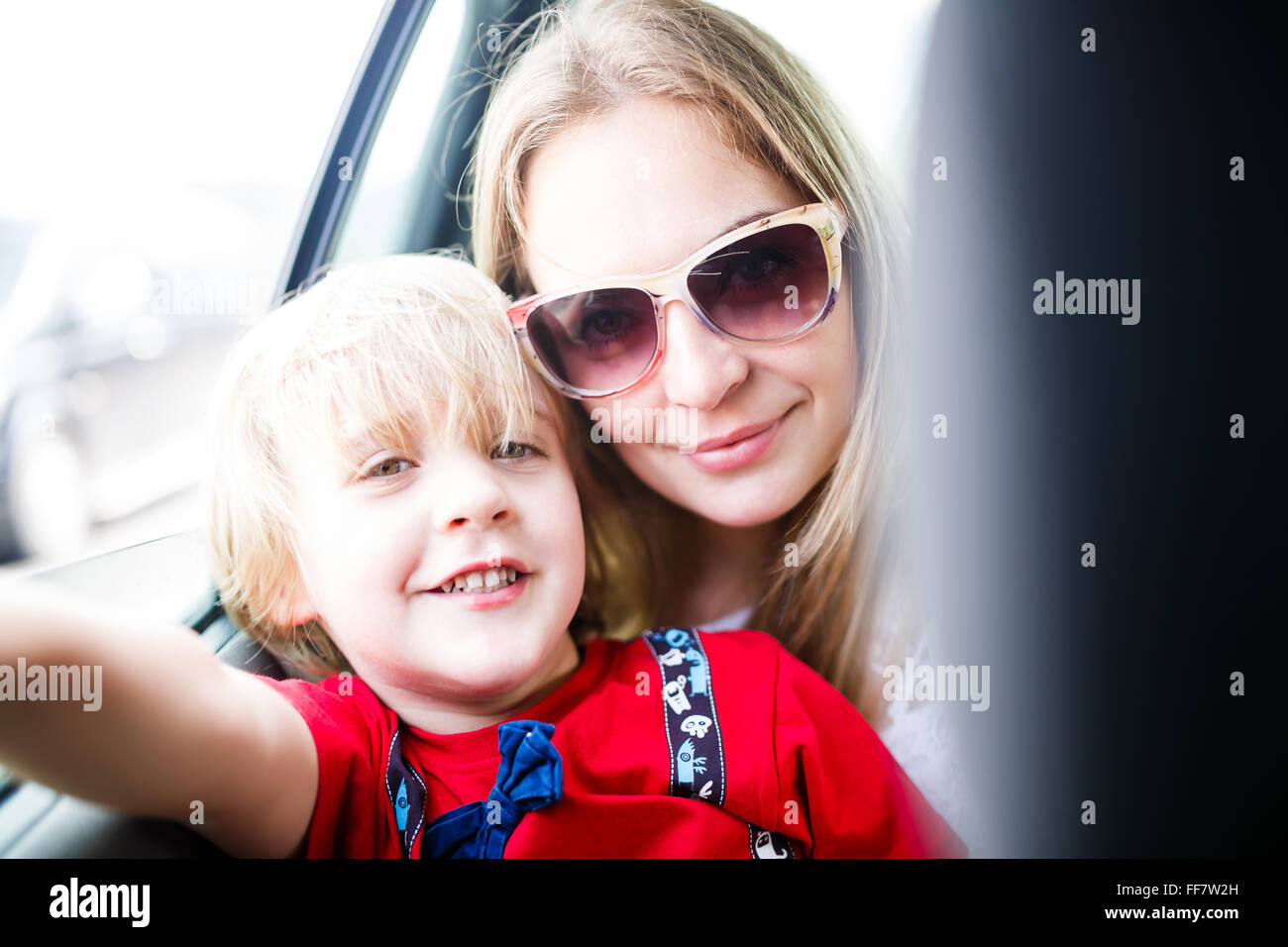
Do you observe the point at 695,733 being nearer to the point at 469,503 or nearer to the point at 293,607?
the point at 469,503

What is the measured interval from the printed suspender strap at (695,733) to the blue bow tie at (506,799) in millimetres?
135

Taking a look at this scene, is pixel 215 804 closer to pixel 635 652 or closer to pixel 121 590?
pixel 121 590

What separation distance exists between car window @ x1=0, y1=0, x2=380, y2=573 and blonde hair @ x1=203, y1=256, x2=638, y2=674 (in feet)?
0.25

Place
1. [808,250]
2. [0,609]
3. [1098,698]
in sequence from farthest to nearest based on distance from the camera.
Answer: [1098,698], [808,250], [0,609]

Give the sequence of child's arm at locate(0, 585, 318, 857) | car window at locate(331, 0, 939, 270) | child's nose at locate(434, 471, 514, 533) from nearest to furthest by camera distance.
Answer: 1. child's arm at locate(0, 585, 318, 857)
2. child's nose at locate(434, 471, 514, 533)
3. car window at locate(331, 0, 939, 270)

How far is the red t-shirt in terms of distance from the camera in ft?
3.27

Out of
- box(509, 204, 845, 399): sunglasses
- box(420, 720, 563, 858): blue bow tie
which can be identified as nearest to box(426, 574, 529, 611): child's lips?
box(420, 720, 563, 858): blue bow tie

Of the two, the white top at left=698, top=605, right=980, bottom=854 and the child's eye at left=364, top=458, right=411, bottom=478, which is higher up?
the child's eye at left=364, top=458, right=411, bottom=478

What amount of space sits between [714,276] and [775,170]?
146mm

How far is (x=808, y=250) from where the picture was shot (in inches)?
40.3

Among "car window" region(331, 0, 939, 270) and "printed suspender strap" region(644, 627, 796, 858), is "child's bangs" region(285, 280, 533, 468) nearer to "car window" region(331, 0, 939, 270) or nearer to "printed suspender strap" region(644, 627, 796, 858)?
"car window" region(331, 0, 939, 270)

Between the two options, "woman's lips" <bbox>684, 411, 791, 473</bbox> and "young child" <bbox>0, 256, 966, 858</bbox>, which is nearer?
"young child" <bbox>0, 256, 966, 858</bbox>
